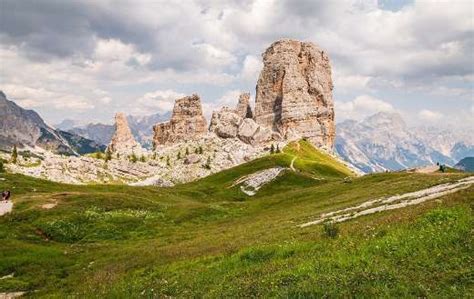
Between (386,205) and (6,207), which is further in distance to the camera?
(6,207)

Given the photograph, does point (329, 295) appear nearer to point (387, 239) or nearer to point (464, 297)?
point (464, 297)

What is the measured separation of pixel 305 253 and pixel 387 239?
4.21m

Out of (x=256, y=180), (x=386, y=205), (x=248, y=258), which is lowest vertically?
(x=256, y=180)

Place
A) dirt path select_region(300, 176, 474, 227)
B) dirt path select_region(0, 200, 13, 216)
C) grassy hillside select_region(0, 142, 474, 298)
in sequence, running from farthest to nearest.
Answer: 1. dirt path select_region(0, 200, 13, 216)
2. dirt path select_region(300, 176, 474, 227)
3. grassy hillside select_region(0, 142, 474, 298)

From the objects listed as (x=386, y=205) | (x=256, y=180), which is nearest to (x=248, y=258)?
(x=386, y=205)

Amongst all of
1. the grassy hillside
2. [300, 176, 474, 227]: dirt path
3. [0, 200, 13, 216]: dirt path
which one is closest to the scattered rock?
[0, 200, 13, 216]: dirt path

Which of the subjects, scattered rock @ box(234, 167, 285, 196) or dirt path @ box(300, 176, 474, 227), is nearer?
dirt path @ box(300, 176, 474, 227)

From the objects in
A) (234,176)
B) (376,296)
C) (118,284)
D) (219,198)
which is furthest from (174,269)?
(234,176)

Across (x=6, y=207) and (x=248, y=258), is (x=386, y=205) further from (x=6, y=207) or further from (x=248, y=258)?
(x=6, y=207)

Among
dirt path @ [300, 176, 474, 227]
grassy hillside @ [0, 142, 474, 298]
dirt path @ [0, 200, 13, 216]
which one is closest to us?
grassy hillside @ [0, 142, 474, 298]

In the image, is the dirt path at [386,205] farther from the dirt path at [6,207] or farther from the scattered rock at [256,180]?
the scattered rock at [256,180]

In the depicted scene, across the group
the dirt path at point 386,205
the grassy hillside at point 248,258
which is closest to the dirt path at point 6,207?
the grassy hillside at point 248,258

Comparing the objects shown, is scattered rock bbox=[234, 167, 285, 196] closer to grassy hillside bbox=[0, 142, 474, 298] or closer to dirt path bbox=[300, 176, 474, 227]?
grassy hillside bbox=[0, 142, 474, 298]

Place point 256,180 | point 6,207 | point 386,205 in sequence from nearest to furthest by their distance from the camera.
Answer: point 386,205, point 6,207, point 256,180
